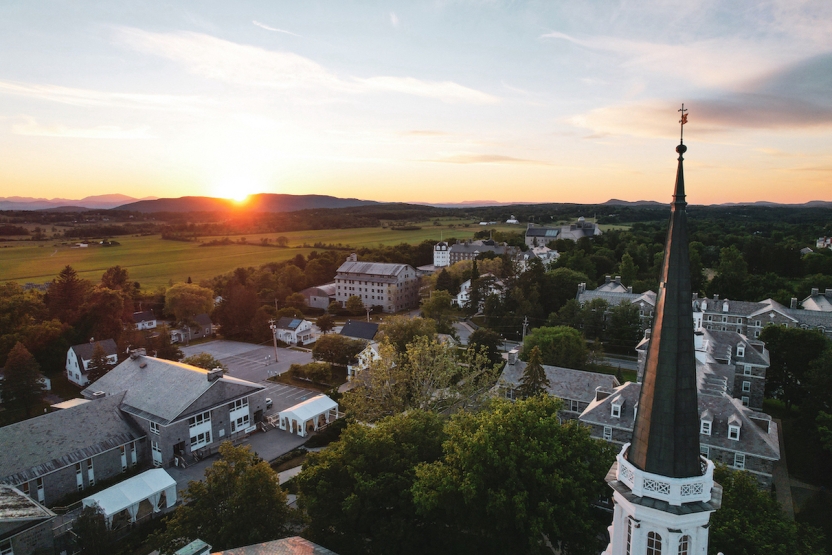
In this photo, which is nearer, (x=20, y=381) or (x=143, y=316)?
(x=20, y=381)

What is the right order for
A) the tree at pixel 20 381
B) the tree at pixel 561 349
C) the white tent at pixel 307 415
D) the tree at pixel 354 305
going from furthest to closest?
the tree at pixel 354 305 → the tree at pixel 561 349 → the tree at pixel 20 381 → the white tent at pixel 307 415

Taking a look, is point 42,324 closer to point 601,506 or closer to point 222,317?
point 222,317

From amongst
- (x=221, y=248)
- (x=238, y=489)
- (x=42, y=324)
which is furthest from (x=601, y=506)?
(x=221, y=248)

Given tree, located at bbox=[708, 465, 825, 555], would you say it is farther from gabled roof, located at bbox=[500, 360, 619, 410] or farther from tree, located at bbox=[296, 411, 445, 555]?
gabled roof, located at bbox=[500, 360, 619, 410]

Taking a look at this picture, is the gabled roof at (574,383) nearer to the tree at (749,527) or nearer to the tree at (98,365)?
the tree at (749,527)

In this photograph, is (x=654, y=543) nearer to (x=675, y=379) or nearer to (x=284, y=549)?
(x=675, y=379)

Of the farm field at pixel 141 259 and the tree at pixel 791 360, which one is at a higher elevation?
the farm field at pixel 141 259

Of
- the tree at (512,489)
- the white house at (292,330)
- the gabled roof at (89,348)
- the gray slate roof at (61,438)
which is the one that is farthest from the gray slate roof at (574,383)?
the gabled roof at (89,348)

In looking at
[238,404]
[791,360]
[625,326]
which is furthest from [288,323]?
[791,360]
